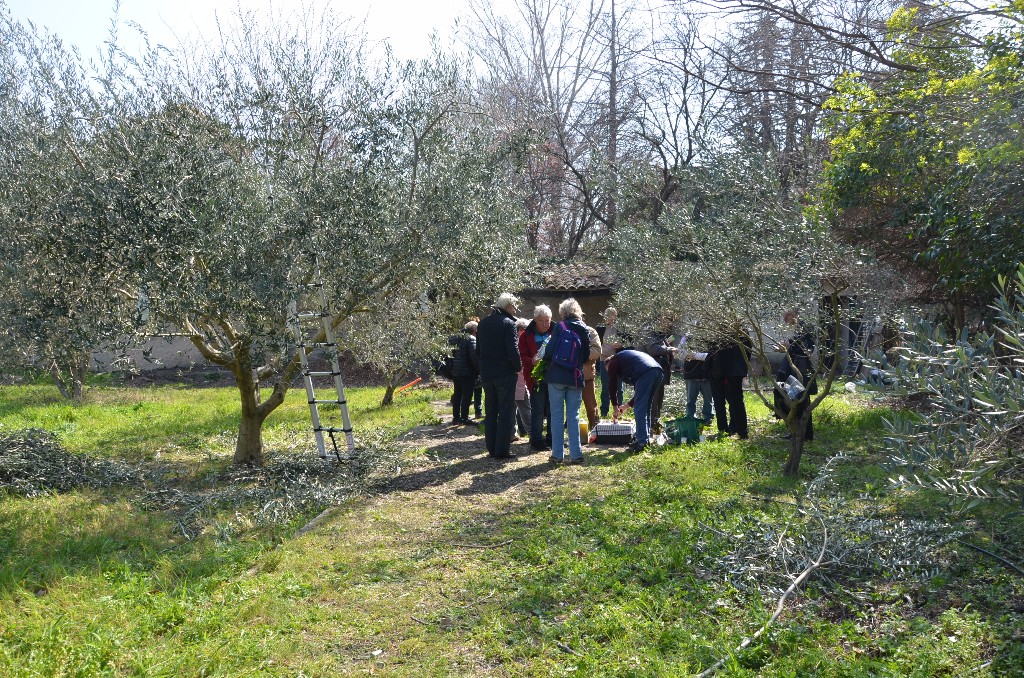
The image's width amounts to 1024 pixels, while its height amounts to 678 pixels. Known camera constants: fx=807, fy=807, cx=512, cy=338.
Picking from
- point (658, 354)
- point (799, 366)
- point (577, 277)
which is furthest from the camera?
point (577, 277)

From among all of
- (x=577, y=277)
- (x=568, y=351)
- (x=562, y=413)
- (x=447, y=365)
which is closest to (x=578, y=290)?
(x=577, y=277)

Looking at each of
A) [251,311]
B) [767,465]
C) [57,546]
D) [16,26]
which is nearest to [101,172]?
[251,311]

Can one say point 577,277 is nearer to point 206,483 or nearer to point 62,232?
point 206,483

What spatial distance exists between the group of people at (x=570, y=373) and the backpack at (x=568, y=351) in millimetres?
11

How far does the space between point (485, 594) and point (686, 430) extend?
17.6 feet

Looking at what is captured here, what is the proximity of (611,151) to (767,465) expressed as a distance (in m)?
19.1

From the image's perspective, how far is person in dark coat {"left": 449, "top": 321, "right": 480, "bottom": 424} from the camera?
12336 millimetres

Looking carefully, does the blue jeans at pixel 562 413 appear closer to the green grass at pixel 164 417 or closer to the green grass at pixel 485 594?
the green grass at pixel 485 594

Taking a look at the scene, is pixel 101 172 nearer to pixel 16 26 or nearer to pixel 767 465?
pixel 16 26

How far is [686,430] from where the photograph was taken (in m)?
10.3

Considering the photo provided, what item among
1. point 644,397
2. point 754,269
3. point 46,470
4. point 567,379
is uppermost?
point 754,269

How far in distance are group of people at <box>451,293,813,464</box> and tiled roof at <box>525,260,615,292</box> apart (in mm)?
10237

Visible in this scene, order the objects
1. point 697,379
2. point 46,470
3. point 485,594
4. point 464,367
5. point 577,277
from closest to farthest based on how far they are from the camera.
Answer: point 485,594 → point 46,470 → point 697,379 → point 464,367 → point 577,277

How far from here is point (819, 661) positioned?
13.8ft
